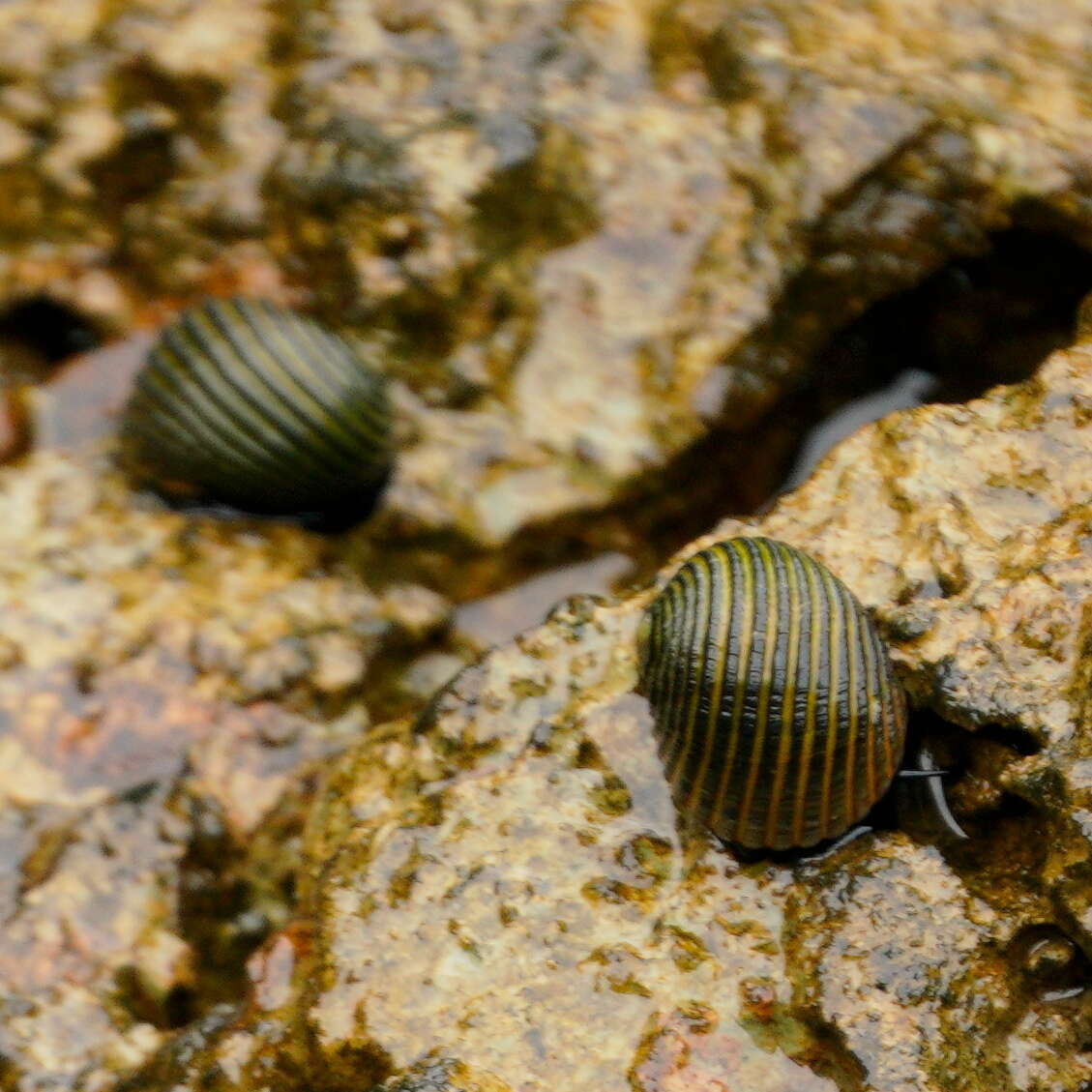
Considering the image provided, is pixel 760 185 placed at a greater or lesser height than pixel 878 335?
greater

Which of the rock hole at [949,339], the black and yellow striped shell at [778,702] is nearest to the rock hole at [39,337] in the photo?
the rock hole at [949,339]

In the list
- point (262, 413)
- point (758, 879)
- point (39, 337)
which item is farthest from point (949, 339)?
point (39, 337)

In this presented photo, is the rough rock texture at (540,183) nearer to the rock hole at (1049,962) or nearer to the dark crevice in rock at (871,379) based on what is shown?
the dark crevice in rock at (871,379)

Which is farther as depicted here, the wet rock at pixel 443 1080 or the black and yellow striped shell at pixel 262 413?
the black and yellow striped shell at pixel 262 413

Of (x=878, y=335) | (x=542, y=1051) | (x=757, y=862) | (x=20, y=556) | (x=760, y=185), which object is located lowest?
(x=20, y=556)

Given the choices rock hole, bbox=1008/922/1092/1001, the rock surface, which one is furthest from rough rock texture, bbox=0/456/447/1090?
rock hole, bbox=1008/922/1092/1001

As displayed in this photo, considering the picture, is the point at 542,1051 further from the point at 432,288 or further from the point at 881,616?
the point at 432,288

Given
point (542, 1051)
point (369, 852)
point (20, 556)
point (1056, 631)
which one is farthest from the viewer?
point (20, 556)

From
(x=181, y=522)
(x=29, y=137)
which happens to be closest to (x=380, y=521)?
(x=181, y=522)

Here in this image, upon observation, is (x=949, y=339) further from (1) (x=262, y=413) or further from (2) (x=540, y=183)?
(1) (x=262, y=413)
